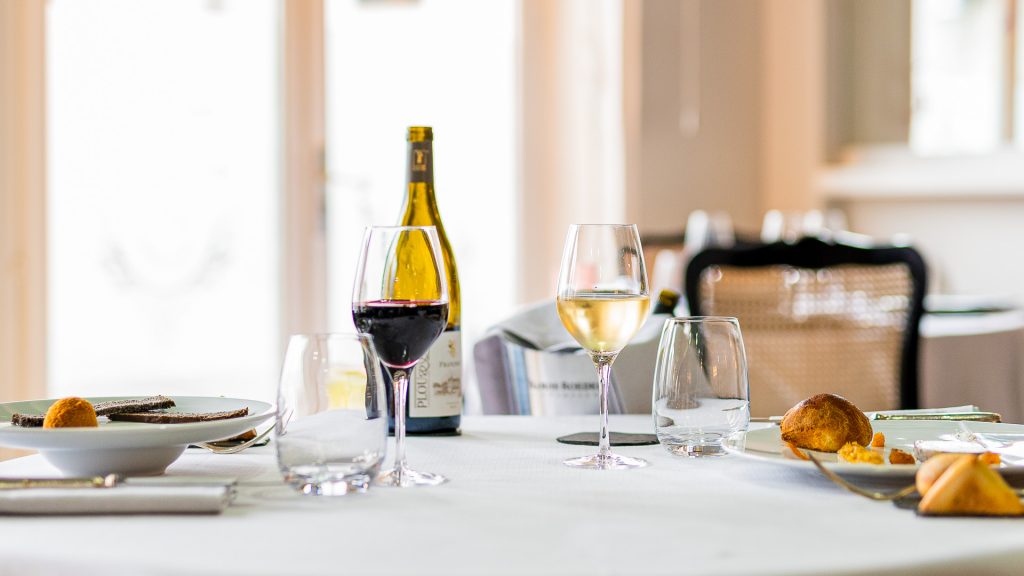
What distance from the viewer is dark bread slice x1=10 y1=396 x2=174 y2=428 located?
2.91ft

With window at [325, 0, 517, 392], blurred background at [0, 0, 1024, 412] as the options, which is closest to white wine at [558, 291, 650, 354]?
blurred background at [0, 0, 1024, 412]

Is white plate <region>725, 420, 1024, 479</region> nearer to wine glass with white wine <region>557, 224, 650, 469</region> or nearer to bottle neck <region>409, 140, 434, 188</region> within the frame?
wine glass with white wine <region>557, 224, 650, 469</region>

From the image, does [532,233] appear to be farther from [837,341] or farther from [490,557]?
[490,557]

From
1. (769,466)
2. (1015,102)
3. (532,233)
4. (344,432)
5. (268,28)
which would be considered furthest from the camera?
(532,233)

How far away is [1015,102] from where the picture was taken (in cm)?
397

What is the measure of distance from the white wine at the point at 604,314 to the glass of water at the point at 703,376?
4cm

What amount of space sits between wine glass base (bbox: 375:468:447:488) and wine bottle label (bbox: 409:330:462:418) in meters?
0.24

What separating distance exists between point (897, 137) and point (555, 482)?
13.2 feet

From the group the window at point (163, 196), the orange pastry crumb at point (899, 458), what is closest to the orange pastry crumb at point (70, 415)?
the orange pastry crumb at point (899, 458)

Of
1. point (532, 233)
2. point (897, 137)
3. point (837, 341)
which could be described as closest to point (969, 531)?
point (837, 341)

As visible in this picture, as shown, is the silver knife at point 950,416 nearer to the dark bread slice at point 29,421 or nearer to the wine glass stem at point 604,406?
the wine glass stem at point 604,406

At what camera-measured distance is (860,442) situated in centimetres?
92

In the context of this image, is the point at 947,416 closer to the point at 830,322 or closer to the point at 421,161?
the point at 421,161

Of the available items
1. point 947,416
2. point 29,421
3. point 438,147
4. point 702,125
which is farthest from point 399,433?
point 702,125
